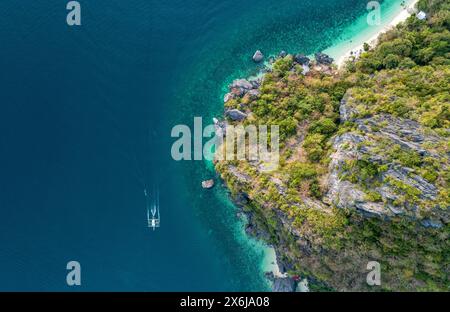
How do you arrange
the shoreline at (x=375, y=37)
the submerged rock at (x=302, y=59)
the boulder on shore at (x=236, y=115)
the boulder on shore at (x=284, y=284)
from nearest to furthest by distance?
the boulder on shore at (x=284, y=284) → the boulder on shore at (x=236, y=115) → the shoreline at (x=375, y=37) → the submerged rock at (x=302, y=59)

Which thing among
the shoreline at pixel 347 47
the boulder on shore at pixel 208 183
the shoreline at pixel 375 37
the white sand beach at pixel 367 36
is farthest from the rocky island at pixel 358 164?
the boulder on shore at pixel 208 183

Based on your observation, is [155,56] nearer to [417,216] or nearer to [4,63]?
[4,63]

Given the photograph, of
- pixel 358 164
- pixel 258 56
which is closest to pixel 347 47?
pixel 258 56

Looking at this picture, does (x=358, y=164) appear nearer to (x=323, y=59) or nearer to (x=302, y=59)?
(x=323, y=59)

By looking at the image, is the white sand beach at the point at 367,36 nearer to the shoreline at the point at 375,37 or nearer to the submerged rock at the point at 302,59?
the shoreline at the point at 375,37

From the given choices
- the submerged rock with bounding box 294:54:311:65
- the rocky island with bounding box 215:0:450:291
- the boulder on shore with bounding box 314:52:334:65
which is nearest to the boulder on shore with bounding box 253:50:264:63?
the rocky island with bounding box 215:0:450:291
